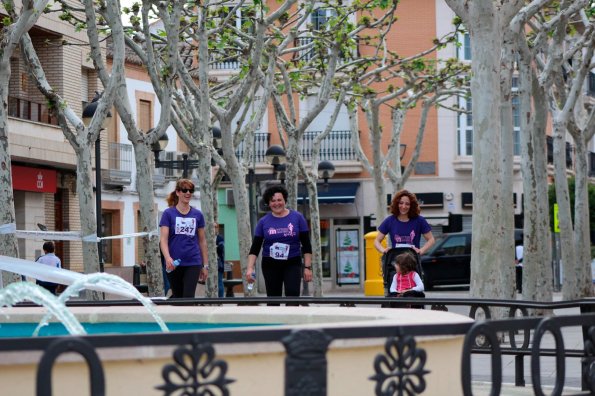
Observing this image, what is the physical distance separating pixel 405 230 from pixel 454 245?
2985cm

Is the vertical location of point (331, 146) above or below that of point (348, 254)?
above

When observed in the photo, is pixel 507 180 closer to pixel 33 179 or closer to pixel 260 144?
pixel 33 179

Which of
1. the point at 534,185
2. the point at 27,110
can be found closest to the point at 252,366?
the point at 534,185

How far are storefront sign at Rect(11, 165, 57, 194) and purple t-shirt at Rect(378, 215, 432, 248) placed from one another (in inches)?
782

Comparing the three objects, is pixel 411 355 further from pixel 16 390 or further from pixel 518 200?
pixel 518 200

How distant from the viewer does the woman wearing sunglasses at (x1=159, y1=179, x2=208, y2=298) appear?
1622 centimetres

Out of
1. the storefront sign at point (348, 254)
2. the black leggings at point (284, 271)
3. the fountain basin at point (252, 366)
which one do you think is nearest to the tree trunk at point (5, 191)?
the black leggings at point (284, 271)

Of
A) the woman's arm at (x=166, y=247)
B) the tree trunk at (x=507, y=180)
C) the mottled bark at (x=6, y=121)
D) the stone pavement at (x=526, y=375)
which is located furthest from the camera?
the mottled bark at (x=6, y=121)

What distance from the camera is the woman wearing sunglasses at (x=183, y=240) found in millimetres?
16219

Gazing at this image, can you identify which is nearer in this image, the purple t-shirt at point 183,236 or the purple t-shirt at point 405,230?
the purple t-shirt at point 183,236

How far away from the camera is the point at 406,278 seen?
54.0ft

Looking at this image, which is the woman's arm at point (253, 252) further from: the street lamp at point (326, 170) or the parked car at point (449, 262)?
the parked car at point (449, 262)

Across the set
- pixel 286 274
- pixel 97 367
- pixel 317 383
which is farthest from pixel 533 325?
pixel 286 274

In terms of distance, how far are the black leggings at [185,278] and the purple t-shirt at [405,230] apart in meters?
2.05
